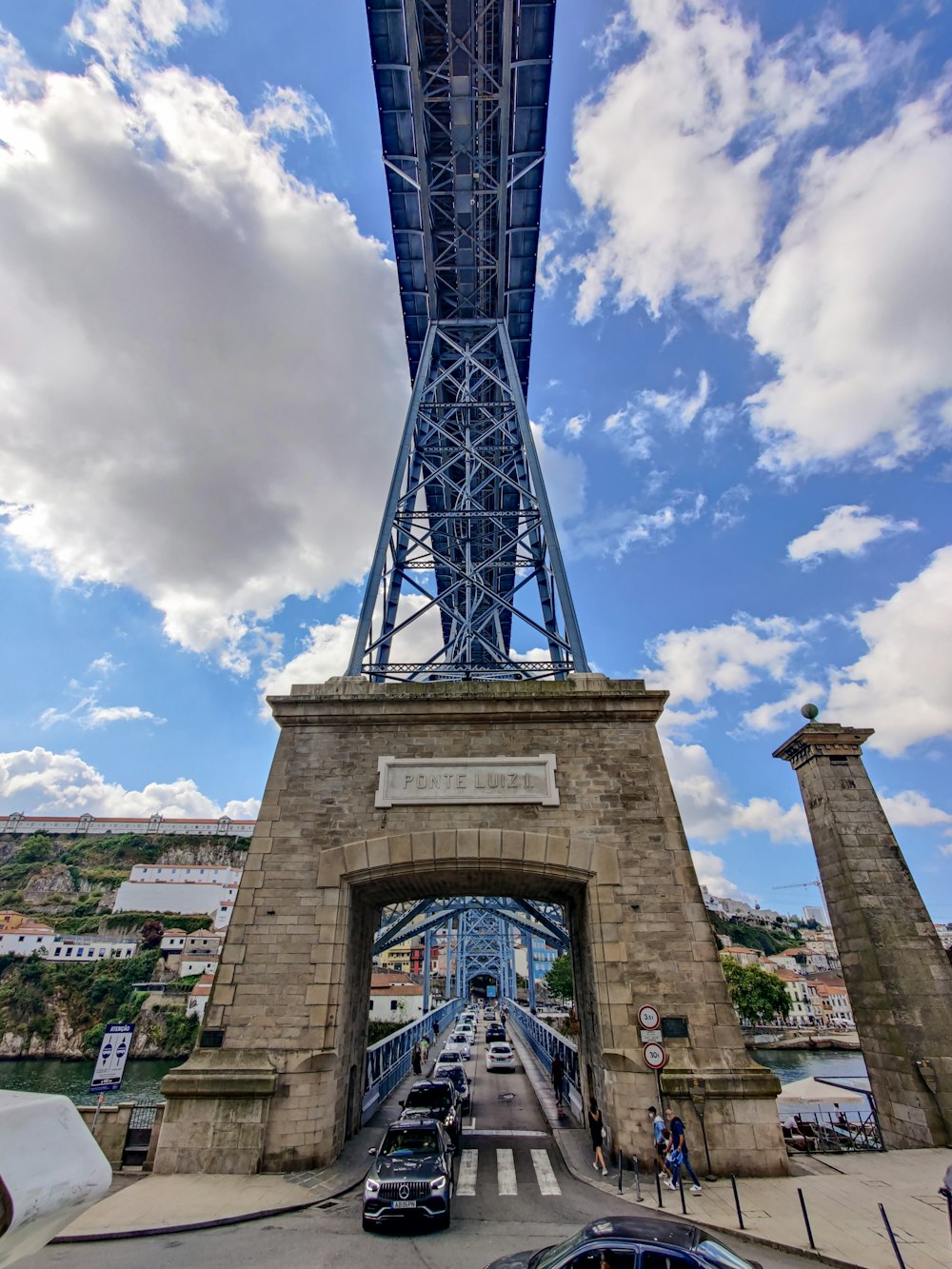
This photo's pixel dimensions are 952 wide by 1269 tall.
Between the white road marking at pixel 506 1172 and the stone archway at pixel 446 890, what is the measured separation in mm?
2060

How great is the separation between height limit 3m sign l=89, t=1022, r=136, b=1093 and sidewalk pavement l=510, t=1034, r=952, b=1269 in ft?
27.7

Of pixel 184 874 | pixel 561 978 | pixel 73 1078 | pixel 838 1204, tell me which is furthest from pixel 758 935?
pixel 838 1204

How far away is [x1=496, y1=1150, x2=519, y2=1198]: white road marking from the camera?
1055 cm

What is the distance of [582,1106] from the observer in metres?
14.8

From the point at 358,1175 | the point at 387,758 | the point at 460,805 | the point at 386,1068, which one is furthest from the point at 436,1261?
the point at 386,1068

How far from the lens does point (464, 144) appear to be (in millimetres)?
18656

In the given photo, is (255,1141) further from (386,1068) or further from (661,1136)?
(386,1068)

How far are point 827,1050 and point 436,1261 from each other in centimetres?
8676

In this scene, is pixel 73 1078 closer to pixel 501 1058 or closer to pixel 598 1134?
pixel 501 1058

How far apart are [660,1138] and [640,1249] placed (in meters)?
5.67

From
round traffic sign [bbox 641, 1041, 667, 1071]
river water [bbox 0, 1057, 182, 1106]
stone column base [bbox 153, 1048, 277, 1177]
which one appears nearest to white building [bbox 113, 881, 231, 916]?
river water [bbox 0, 1057, 182, 1106]

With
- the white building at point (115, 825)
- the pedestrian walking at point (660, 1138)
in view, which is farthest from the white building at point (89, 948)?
the pedestrian walking at point (660, 1138)

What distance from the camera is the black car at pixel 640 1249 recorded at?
17.3ft

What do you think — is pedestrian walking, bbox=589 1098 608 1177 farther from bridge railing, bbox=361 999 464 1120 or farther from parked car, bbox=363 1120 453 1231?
bridge railing, bbox=361 999 464 1120
